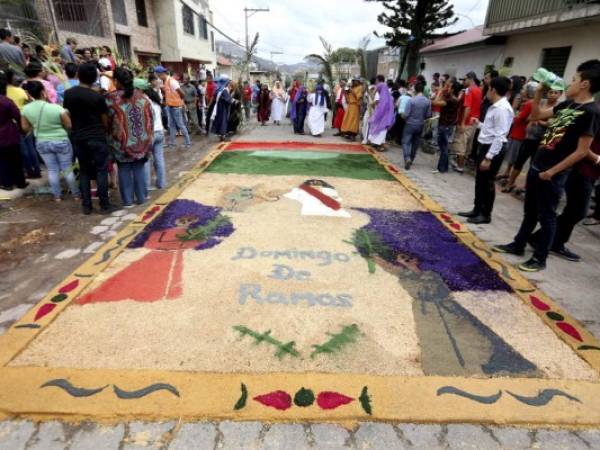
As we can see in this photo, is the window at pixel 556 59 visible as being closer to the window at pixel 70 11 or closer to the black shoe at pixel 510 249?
the black shoe at pixel 510 249

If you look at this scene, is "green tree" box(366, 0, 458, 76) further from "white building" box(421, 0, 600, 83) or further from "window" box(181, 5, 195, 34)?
"window" box(181, 5, 195, 34)

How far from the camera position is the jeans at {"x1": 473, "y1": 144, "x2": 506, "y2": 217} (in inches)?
165

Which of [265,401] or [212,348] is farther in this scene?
[212,348]

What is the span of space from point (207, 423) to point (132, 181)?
3.67 meters

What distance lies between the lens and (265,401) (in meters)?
1.87

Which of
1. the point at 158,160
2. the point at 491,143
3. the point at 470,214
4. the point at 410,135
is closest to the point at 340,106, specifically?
the point at 410,135

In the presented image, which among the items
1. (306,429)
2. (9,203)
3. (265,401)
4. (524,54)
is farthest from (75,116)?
(524,54)

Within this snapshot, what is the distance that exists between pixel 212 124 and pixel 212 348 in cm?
817

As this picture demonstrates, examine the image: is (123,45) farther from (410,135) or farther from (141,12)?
(410,135)

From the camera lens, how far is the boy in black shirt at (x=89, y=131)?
3834 millimetres

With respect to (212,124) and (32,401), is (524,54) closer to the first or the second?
(212,124)

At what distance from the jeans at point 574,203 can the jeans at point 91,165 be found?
503cm

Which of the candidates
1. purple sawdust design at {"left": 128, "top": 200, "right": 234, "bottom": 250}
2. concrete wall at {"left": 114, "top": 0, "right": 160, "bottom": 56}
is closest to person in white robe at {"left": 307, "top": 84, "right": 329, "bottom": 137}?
purple sawdust design at {"left": 128, "top": 200, "right": 234, "bottom": 250}

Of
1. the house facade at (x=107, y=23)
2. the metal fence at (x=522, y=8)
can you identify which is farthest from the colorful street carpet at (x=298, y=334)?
the house facade at (x=107, y=23)
